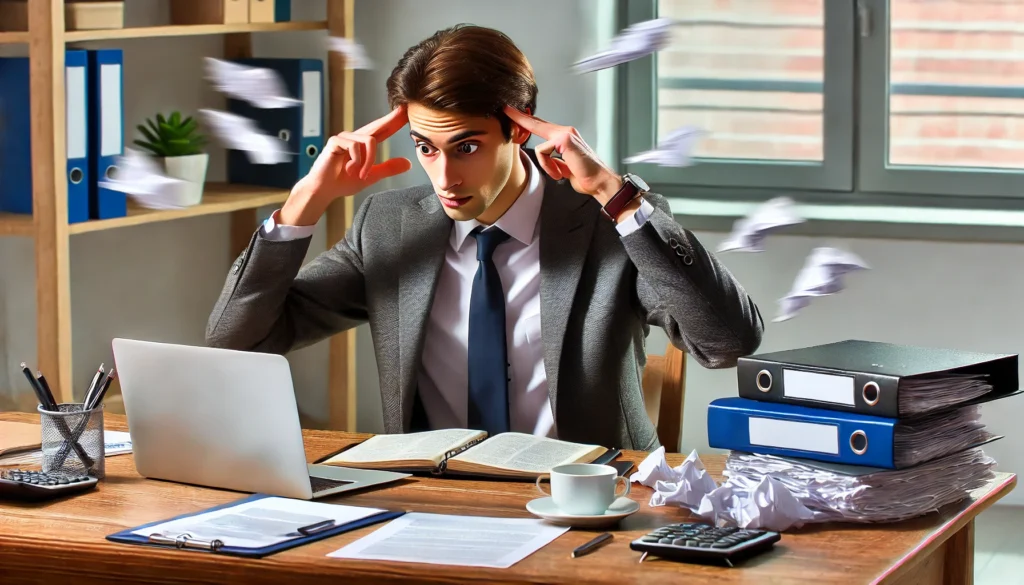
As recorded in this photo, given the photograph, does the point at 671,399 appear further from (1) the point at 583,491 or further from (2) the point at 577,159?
(1) the point at 583,491

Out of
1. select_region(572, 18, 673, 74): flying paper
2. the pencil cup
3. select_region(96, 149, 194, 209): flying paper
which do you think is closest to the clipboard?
the pencil cup

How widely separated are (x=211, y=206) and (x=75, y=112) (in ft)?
2.02

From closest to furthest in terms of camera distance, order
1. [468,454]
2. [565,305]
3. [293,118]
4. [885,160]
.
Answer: [468,454]
[565,305]
[293,118]
[885,160]

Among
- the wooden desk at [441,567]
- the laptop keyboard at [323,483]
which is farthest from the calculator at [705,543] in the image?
the laptop keyboard at [323,483]

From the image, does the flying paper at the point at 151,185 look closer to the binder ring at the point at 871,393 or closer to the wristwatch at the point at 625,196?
the wristwatch at the point at 625,196

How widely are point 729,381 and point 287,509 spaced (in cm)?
235

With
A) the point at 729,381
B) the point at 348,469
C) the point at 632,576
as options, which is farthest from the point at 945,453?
the point at 729,381

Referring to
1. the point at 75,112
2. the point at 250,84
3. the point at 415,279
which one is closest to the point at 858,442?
the point at 415,279

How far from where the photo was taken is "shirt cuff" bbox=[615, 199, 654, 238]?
2111 mm

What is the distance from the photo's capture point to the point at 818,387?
1.67 m

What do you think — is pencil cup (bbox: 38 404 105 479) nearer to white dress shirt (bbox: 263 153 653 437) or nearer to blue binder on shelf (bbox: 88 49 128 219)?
white dress shirt (bbox: 263 153 653 437)

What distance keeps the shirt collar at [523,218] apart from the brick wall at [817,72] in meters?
1.66

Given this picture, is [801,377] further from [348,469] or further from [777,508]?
[348,469]

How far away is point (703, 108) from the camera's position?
3.92 m
